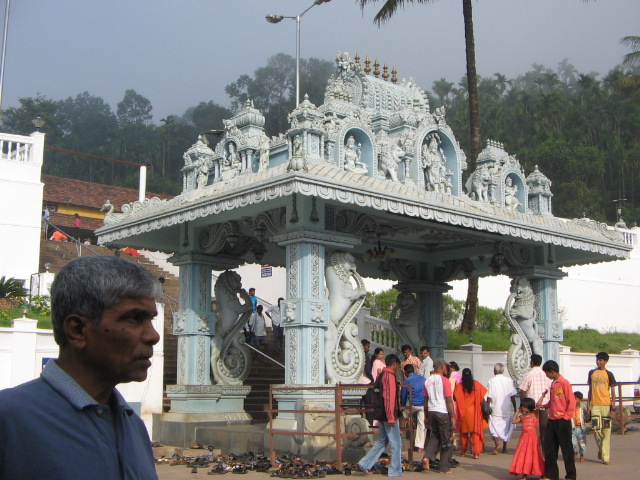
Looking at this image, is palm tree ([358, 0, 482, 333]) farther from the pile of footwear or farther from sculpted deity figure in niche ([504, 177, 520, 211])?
the pile of footwear

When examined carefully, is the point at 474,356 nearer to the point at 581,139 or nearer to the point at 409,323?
the point at 409,323

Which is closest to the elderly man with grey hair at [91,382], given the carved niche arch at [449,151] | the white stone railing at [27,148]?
the carved niche arch at [449,151]

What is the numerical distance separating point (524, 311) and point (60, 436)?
1289 centimetres

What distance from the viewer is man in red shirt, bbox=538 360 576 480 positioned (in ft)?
30.9

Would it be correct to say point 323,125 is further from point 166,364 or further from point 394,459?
point 166,364

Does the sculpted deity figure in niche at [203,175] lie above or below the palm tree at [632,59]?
below

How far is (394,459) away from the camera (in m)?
9.52

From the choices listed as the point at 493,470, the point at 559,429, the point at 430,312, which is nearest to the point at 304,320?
the point at 493,470

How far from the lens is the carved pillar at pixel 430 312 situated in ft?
52.5

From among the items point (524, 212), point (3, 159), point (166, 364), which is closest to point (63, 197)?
point (3, 159)

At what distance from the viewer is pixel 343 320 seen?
11328 millimetres

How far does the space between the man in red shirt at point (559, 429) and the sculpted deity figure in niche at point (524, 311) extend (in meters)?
4.68

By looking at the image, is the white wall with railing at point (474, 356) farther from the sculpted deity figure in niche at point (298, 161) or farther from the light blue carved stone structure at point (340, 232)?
the sculpted deity figure in niche at point (298, 161)

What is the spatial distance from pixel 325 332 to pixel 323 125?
294 centimetres
